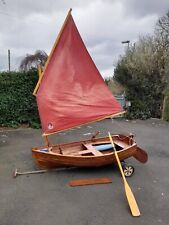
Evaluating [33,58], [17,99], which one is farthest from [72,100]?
[33,58]

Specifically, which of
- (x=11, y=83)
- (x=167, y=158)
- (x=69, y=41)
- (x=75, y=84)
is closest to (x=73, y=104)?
(x=75, y=84)

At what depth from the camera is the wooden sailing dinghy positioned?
537 cm

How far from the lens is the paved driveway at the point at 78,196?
3.72 meters

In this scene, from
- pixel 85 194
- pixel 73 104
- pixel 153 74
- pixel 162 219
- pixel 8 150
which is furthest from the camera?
pixel 153 74

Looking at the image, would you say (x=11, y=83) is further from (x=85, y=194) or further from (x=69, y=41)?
(x=85, y=194)

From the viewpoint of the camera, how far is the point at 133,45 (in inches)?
601

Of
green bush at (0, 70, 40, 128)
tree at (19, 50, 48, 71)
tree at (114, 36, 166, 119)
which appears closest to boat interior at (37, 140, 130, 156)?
green bush at (0, 70, 40, 128)

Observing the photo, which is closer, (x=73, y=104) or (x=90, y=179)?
(x=90, y=179)

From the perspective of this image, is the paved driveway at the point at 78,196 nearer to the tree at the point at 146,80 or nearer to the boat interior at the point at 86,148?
the boat interior at the point at 86,148

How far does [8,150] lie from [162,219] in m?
4.93

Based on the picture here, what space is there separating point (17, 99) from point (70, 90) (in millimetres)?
5538

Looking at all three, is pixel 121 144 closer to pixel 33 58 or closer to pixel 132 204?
pixel 132 204

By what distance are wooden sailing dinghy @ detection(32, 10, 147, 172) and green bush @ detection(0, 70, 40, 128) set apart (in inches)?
200

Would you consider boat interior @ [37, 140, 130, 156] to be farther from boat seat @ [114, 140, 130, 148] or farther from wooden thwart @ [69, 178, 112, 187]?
wooden thwart @ [69, 178, 112, 187]
